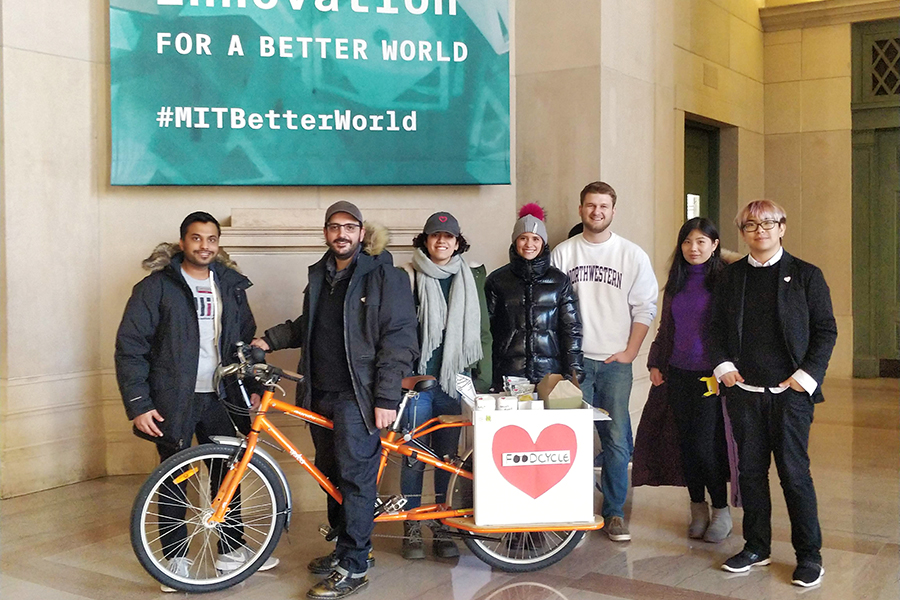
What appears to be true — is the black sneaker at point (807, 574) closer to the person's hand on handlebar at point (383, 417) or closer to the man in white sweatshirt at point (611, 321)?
the man in white sweatshirt at point (611, 321)

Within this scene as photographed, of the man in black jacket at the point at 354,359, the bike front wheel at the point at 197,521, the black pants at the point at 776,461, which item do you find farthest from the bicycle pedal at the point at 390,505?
the black pants at the point at 776,461

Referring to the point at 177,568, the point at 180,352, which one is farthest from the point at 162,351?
the point at 177,568

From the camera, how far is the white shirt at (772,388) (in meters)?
4.23

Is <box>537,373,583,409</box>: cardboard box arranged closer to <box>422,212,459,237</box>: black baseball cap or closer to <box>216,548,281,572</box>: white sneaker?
<box>422,212,459,237</box>: black baseball cap

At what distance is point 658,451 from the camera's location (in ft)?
17.6

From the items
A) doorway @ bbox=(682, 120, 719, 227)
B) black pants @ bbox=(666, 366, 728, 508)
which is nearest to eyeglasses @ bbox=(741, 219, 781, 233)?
black pants @ bbox=(666, 366, 728, 508)

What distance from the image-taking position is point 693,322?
4934 millimetres

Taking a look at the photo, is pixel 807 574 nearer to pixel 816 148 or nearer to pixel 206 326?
pixel 206 326

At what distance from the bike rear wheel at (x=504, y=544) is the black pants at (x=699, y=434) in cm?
89

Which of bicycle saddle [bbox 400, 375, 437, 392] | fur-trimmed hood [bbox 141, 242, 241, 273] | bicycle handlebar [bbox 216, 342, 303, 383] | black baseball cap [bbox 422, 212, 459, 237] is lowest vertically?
bicycle saddle [bbox 400, 375, 437, 392]

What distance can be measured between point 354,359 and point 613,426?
1.65m

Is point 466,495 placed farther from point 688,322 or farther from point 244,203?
point 244,203

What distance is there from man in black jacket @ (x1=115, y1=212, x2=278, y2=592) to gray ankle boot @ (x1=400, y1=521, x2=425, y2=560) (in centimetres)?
68

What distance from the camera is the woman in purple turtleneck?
16.1ft
